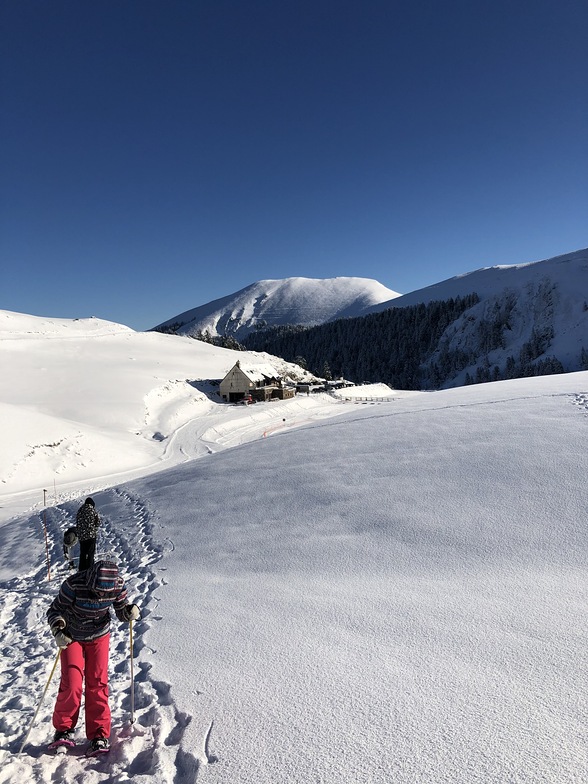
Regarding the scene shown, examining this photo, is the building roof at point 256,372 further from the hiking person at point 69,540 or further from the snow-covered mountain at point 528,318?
the snow-covered mountain at point 528,318

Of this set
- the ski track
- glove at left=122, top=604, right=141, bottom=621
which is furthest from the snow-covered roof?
glove at left=122, top=604, right=141, bottom=621

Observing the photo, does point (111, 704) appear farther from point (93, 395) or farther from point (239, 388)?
point (239, 388)

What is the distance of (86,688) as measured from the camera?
4238 millimetres

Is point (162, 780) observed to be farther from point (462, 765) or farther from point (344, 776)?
point (462, 765)

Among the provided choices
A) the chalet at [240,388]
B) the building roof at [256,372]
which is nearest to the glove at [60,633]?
the chalet at [240,388]

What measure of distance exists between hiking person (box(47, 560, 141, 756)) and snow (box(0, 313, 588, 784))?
0.31 metres

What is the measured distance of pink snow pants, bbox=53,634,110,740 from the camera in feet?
13.5

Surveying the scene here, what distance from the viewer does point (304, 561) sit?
7805 mm

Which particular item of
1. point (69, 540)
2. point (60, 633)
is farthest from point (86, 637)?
point (69, 540)

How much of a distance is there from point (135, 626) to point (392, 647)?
3.75 m

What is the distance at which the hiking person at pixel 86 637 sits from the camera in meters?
4.16

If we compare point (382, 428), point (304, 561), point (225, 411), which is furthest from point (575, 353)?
point (304, 561)

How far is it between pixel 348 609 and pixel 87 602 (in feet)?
10.9

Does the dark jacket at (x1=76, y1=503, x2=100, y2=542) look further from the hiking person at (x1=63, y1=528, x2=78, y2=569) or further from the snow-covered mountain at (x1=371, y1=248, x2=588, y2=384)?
the snow-covered mountain at (x1=371, y1=248, x2=588, y2=384)
